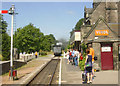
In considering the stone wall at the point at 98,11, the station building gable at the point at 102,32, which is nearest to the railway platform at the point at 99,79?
the station building gable at the point at 102,32

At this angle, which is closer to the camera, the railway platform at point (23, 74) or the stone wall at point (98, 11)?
the railway platform at point (23, 74)

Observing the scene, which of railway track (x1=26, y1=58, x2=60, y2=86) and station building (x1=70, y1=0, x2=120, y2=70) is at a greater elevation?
station building (x1=70, y1=0, x2=120, y2=70)

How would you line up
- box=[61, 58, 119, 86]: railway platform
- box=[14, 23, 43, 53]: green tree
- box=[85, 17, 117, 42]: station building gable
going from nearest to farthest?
1. box=[61, 58, 119, 86]: railway platform
2. box=[85, 17, 117, 42]: station building gable
3. box=[14, 23, 43, 53]: green tree

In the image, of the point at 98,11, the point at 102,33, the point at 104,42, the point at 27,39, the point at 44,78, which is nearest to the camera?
the point at 44,78

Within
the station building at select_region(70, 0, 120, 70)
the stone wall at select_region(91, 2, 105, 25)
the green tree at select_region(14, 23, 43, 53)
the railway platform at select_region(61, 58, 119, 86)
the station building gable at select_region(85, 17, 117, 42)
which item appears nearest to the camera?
the railway platform at select_region(61, 58, 119, 86)

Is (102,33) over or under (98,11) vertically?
under

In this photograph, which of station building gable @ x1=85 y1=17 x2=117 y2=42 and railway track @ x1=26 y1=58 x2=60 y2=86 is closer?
railway track @ x1=26 y1=58 x2=60 y2=86

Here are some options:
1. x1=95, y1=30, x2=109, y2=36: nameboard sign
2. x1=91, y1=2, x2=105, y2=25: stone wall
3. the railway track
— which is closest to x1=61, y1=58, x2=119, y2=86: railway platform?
the railway track

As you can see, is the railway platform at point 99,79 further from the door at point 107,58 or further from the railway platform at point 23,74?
the railway platform at point 23,74

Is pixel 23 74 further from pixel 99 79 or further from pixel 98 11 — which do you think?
pixel 98 11

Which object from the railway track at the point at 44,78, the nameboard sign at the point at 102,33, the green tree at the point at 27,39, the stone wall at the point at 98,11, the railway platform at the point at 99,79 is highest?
the stone wall at the point at 98,11

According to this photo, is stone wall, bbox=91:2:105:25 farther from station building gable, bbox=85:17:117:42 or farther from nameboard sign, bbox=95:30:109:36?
nameboard sign, bbox=95:30:109:36

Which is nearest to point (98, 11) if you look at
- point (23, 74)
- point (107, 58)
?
point (107, 58)

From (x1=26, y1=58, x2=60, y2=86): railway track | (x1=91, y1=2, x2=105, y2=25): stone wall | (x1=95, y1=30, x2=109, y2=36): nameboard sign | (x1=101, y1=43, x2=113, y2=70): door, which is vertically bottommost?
(x1=26, y1=58, x2=60, y2=86): railway track
